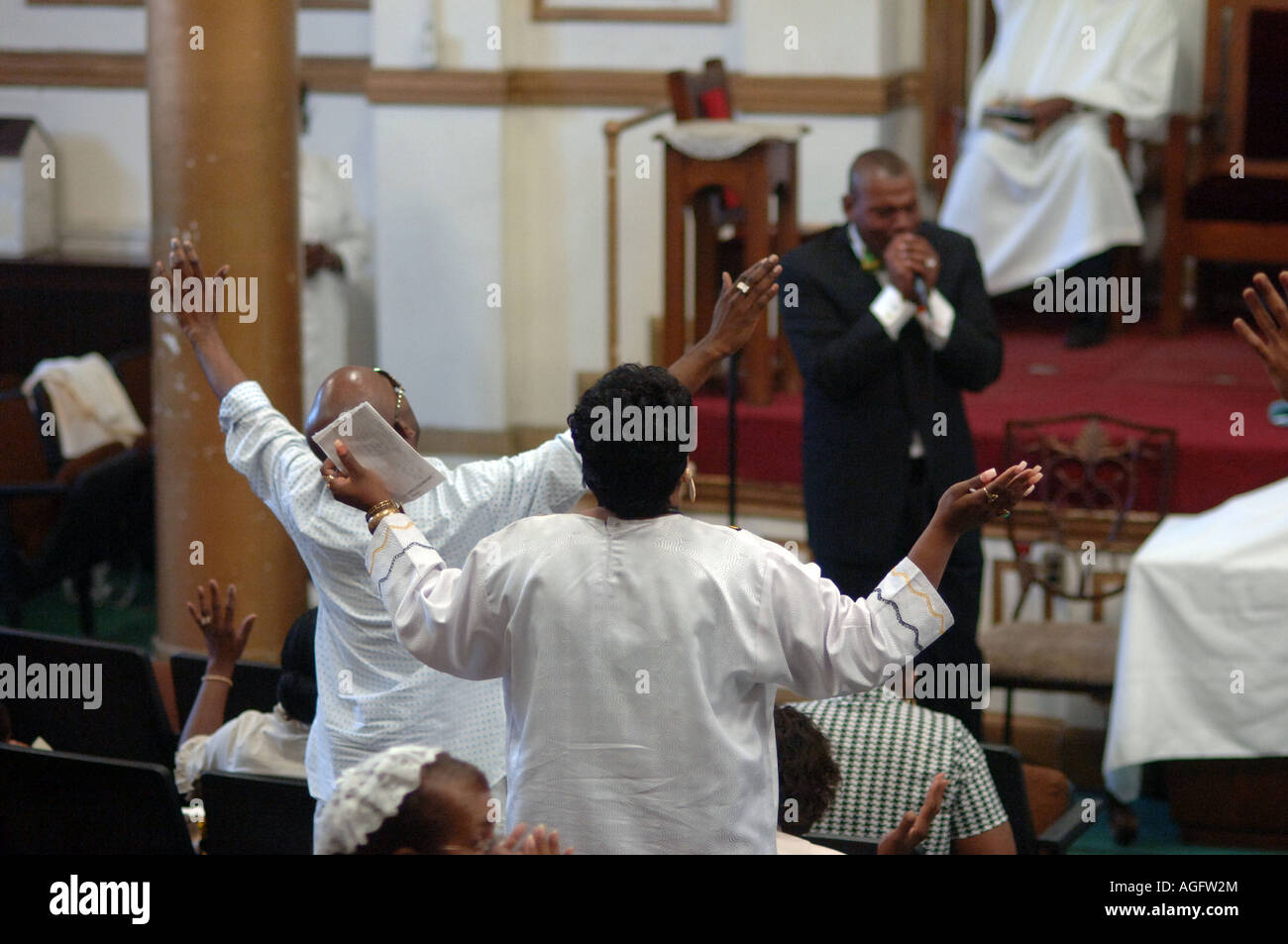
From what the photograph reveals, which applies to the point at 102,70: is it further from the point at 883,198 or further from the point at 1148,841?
the point at 1148,841

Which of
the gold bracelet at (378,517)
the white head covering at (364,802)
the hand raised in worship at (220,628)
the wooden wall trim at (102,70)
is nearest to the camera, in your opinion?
the white head covering at (364,802)

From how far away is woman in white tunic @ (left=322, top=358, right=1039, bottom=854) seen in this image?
204cm

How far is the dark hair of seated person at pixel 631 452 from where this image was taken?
2045 mm

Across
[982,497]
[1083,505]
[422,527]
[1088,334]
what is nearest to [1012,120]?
[1088,334]

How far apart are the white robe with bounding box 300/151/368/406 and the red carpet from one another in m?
1.96

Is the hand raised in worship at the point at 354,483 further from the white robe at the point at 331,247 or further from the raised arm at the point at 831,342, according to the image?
the white robe at the point at 331,247

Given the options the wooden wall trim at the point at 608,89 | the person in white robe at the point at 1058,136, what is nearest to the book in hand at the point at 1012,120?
the person in white robe at the point at 1058,136

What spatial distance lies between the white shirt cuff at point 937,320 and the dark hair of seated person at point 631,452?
1794 millimetres

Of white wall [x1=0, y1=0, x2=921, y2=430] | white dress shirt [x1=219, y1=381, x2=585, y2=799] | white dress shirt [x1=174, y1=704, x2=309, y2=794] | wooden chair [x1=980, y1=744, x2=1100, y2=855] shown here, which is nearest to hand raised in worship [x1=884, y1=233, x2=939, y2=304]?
wooden chair [x1=980, y1=744, x2=1100, y2=855]

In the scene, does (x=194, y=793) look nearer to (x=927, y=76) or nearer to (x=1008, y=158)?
(x=1008, y=158)

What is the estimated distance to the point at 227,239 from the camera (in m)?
4.56

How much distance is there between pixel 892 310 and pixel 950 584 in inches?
24.8

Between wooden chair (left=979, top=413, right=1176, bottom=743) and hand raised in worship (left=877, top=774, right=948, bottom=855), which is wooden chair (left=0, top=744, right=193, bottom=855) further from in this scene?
wooden chair (left=979, top=413, right=1176, bottom=743)

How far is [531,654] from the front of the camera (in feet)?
→ 6.83
